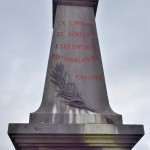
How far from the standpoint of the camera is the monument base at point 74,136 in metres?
4.52

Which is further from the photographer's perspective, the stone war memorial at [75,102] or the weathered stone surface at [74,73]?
the weathered stone surface at [74,73]

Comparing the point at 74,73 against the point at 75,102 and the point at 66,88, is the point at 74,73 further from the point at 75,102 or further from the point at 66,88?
the point at 75,102

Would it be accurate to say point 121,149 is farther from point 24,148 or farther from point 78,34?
point 78,34

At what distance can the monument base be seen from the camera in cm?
452

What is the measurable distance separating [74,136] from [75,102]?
1.02m

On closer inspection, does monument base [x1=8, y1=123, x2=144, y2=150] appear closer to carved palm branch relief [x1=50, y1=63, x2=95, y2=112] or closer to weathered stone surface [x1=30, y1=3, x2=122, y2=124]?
weathered stone surface [x1=30, y1=3, x2=122, y2=124]

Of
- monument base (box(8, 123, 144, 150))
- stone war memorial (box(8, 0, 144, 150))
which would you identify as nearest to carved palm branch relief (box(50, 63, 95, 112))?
stone war memorial (box(8, 0, 144, 150))

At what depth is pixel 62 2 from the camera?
6883 millimetres

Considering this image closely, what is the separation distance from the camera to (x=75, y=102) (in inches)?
215

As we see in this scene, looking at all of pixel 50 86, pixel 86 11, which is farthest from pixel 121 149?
pixel 86 11

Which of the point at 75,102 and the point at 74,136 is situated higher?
the point at 75,102

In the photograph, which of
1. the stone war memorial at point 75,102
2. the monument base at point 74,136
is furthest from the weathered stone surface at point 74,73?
the monument base at point 74,136

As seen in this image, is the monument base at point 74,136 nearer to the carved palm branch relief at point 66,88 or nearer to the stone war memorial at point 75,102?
the stone war memorial at point 75,102

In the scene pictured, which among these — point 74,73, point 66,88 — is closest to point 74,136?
point 66,88
